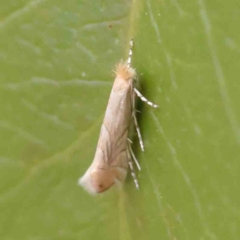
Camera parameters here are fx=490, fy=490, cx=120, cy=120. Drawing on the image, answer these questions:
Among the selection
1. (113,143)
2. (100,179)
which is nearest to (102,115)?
(113,143)

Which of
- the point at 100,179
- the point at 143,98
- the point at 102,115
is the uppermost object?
the point at 143,98

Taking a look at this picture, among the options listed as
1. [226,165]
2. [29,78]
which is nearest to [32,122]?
[29,78]

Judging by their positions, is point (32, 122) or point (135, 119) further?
point (32, 122)

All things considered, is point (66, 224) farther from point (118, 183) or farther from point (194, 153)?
point (194, 153)

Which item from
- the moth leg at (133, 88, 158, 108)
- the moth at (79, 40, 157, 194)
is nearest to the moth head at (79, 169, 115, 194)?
the moth at (79, 40, 157, 194)

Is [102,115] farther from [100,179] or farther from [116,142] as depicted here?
[100,179]

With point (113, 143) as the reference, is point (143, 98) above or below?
above

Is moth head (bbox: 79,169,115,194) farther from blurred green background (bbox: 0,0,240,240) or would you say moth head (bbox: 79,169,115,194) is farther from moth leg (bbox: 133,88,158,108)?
moth leg (bbox: 133,88,158,108)

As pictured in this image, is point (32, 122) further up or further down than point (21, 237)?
further up
